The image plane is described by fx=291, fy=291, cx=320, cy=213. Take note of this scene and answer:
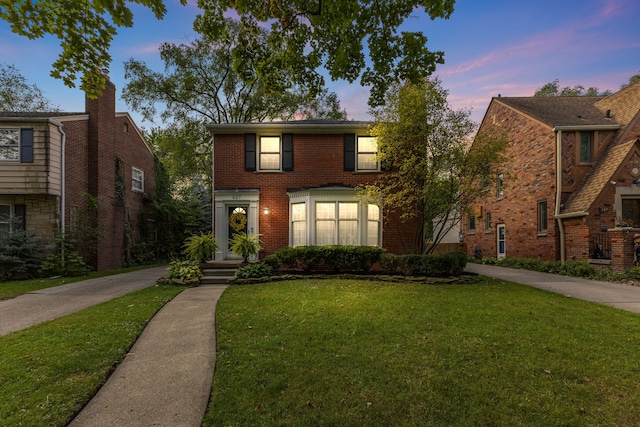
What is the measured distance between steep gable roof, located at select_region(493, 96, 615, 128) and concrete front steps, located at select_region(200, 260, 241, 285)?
1527 cm

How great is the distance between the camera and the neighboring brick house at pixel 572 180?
11.6 metres

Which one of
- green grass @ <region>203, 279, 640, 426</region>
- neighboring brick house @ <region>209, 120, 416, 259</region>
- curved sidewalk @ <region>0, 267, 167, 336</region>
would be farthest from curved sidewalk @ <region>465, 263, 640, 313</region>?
curved sidewalk @ <region>0, 267, 167, 336</region>

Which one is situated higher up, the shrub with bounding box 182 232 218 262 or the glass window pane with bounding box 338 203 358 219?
the glass window pane with bounding box 338 203 358 219

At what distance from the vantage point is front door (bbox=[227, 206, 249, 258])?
1162cm

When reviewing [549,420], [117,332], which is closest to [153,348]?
[117,332]

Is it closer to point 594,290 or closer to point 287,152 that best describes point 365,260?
point 287,152

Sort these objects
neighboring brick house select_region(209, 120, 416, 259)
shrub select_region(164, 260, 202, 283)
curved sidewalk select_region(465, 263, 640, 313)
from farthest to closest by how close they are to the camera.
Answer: neighboring brick house select_region(209, 120, 416, 259)
shrub select_region(164, 260, 202, 283)
curved sidewalk select_region(465, 263, 640, 313)

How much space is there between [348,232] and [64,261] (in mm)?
11331

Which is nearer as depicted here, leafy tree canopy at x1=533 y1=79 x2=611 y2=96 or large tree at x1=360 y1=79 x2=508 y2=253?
large tree at x1=360 y1=79 x2=508 y2=253

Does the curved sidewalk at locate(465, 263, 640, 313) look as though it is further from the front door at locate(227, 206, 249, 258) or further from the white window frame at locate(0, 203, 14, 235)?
the white window frame at locate(0, 203, 14, 235)

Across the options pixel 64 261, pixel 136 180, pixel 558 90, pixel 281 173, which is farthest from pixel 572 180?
pixel 136 180

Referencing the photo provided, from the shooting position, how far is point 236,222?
1164cm

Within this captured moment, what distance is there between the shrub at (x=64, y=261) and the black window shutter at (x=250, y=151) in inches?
300

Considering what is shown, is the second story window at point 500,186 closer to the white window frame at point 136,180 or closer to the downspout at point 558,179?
the downspout at point 558,179
